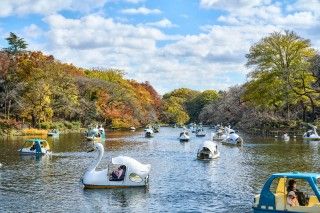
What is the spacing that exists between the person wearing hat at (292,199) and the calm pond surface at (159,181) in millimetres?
3871

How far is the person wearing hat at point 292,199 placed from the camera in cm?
2189

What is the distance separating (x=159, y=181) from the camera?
115ft

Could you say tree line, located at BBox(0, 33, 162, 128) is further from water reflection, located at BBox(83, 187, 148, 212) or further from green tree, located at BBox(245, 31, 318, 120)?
water reflection, located at BBox(83, 187, 148, 212)

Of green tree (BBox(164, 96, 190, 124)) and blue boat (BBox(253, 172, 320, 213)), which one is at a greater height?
green tree (BBox(164, 96, 190, 124))

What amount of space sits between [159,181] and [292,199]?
1418cm

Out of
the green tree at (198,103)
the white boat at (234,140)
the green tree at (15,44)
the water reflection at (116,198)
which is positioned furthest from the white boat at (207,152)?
the green tree at (198,103)

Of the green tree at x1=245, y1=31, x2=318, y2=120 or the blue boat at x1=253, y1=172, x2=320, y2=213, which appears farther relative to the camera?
the green tree at x1=245, y1=31, x2=318, y2=120

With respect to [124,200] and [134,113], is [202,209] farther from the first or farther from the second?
[134,113]

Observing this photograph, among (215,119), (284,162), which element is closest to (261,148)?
(284,162)

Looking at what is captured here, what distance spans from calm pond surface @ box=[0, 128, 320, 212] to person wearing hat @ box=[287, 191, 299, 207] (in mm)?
3871

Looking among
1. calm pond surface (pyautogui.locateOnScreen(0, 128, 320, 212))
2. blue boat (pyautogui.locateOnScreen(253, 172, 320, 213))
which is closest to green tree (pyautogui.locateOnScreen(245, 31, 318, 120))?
calm pond surface (pyautogui.locateOnScreen(0, 128, 320, 212))

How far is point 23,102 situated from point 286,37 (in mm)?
50088

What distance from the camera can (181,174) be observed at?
3838cm

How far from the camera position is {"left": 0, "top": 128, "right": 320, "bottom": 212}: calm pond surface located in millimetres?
27000
